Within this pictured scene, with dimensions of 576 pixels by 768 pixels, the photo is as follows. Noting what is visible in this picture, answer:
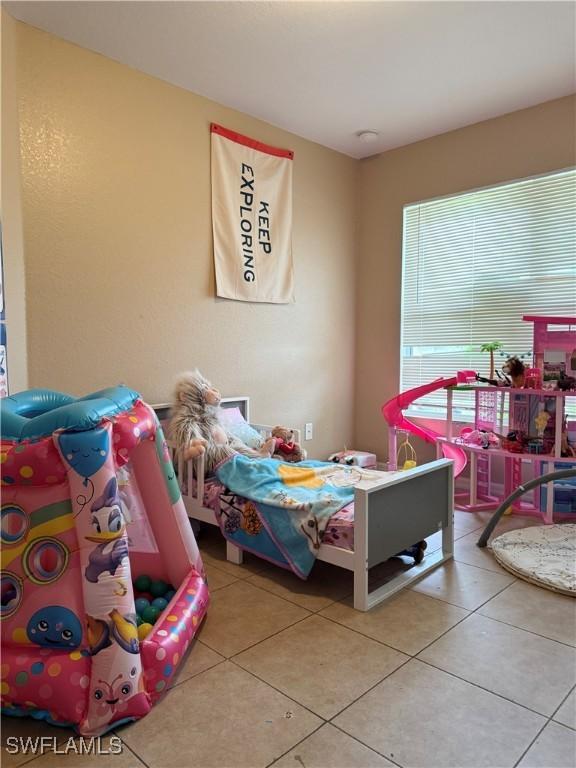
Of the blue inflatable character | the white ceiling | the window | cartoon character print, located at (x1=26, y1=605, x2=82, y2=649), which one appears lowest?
cartoon character print, located at (x1=26, y1=605, x2=82, y2=649)

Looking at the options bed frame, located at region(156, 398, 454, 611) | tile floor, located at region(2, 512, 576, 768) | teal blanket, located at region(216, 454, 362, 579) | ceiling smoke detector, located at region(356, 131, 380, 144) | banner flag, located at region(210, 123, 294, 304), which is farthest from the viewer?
ceiling smoke detector, located at region(356, 131, 380, 144)

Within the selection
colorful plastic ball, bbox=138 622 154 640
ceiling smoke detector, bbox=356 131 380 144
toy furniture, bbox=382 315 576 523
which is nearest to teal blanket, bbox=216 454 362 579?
colorful plastic ball, bbox=138 622 154 640

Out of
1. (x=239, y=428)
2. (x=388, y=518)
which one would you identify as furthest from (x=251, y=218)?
(x=388, y=518)

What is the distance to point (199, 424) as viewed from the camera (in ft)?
9.04

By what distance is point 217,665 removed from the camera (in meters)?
1.72

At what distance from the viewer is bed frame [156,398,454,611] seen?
6.71ft

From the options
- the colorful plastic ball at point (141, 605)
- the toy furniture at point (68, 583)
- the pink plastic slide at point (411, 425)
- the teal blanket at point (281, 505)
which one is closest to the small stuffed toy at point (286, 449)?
the teal blanket at point (281, 505)

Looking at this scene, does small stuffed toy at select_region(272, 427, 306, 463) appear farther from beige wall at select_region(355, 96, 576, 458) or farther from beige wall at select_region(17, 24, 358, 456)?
beige wall at select_region(355, 96, 576, 458)

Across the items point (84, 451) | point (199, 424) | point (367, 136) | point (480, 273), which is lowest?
point (199, 424)

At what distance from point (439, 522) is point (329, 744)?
4.37 ft

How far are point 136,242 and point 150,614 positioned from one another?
198cm

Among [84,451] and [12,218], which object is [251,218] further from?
[84,451]

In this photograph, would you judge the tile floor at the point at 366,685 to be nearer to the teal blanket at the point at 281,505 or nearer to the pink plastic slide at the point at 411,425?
the teal blanket at the point at 281,505

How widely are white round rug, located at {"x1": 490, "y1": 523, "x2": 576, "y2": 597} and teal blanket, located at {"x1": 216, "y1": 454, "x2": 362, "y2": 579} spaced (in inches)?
32.4
